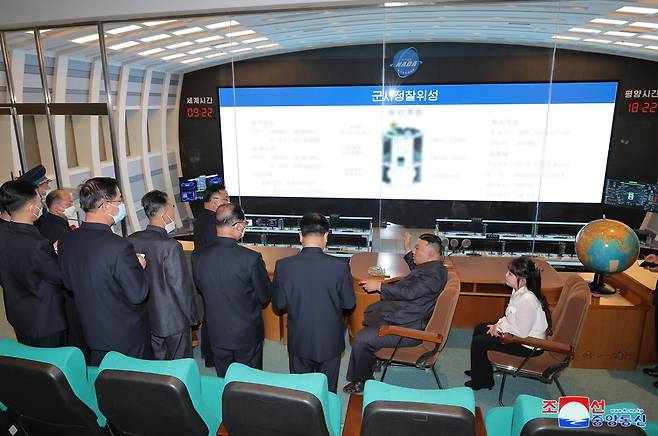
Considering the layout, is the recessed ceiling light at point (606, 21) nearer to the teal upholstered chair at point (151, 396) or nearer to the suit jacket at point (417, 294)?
the suit jacket at point (417, 294)

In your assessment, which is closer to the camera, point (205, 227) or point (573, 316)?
point (573, 316)

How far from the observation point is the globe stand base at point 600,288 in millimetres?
3459

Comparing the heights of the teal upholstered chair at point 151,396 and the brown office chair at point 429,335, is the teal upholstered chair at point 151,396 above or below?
above

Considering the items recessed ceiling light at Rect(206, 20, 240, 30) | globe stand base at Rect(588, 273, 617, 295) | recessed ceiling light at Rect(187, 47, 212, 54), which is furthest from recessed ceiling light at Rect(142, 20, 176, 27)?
globe stand base at Rect(588, 273, 617, 295)

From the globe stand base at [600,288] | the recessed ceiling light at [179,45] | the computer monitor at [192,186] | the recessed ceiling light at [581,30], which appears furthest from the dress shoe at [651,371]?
the recessed ceiling light at [179,45]

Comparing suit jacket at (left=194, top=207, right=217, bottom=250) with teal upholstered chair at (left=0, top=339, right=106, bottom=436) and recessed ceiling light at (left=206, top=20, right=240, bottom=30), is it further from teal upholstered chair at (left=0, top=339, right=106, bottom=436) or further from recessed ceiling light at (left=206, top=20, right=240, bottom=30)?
recessed ceiling light at (left=206, top=20, right=240, bottom=30)

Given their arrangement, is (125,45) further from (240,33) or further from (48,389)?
(48,389)

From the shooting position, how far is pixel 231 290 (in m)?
2.61

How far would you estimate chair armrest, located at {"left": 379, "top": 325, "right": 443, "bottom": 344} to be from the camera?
108 inches

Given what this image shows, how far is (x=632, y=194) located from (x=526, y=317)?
251cm

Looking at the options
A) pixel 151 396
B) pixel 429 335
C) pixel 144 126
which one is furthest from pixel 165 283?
pixel 144 126

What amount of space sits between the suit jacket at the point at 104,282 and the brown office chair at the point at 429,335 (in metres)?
1.60

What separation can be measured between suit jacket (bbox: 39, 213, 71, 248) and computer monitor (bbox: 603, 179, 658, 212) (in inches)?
209

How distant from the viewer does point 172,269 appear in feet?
8.92
